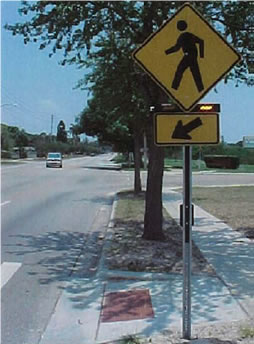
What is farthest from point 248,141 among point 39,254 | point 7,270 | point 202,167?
point 7,270

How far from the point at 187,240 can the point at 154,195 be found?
14.9ft

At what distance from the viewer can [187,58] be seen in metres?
4.30

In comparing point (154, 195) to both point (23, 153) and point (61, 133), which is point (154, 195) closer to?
point (23, 153)

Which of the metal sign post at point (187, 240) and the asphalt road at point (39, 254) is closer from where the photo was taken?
the metal sign post at point (187, 240)

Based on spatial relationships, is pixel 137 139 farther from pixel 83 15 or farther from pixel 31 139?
pixel 31 139

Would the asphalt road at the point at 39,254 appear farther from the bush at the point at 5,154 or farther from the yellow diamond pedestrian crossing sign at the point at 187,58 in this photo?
the bush at the point at 5,154

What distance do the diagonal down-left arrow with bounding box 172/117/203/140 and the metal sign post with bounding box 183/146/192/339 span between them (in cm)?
17

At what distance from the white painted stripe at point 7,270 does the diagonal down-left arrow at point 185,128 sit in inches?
134

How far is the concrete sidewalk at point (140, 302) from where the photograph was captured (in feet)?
15.7

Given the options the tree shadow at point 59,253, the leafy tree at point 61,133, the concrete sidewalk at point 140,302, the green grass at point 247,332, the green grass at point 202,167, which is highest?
the leafy tree at point 61,133

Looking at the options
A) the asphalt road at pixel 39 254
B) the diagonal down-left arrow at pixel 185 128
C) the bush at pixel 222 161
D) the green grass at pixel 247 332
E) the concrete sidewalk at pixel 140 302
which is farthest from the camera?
the bush at pixel 222 161

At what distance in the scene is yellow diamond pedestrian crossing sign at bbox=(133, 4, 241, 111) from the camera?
4.30m

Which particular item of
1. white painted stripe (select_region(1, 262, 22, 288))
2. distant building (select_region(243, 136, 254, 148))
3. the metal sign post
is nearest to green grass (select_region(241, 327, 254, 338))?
the metal sign post

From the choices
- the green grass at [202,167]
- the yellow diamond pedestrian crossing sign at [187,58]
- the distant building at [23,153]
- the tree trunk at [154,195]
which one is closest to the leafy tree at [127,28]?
the tree trunk at [154,195]
